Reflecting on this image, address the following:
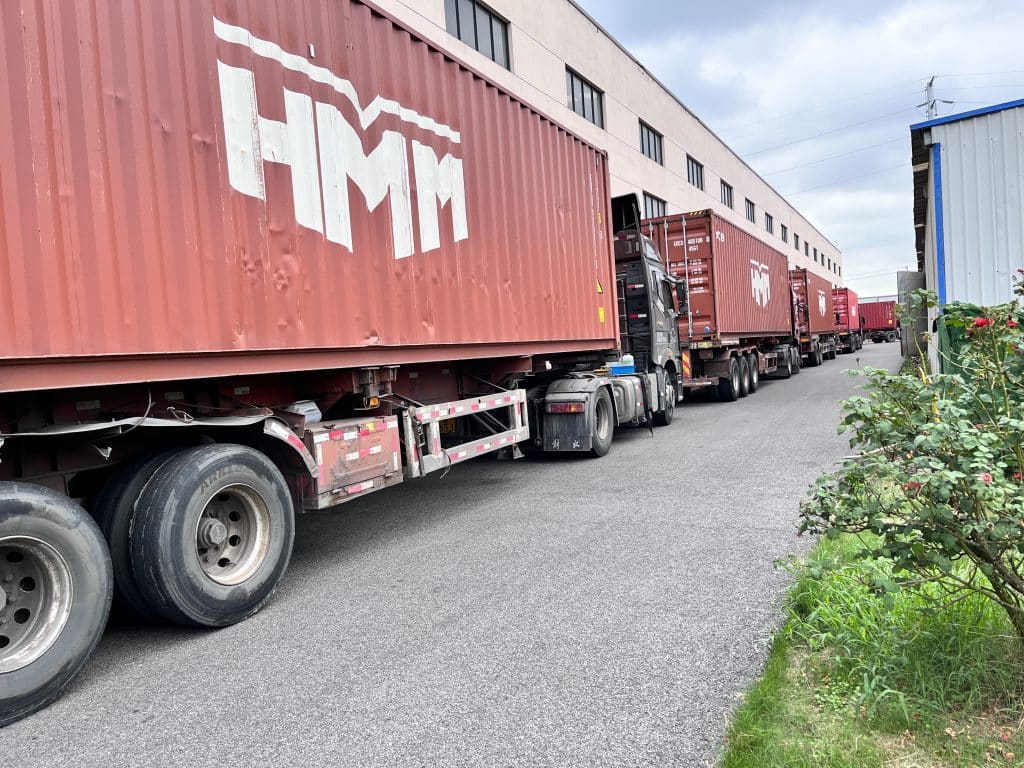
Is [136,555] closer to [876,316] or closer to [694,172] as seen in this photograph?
[694,172]

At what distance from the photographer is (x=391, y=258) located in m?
5.56

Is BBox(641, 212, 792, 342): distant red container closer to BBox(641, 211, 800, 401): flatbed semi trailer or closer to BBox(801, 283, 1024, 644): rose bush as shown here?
BBox(641, 211, 800, 401): flatbed semi trailer

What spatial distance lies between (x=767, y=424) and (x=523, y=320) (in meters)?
5.60

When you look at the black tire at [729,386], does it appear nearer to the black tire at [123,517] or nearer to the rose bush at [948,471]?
the rose bush at [948,471]

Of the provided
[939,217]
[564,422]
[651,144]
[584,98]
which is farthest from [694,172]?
[564,422]

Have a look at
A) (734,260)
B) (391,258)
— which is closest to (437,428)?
(391,258)

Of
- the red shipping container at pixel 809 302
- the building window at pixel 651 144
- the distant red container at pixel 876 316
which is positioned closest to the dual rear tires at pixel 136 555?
the red shipping container at pixel 809 302

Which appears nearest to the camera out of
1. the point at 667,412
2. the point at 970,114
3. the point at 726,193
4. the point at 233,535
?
the point at 233,535

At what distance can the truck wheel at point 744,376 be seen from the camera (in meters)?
16.9

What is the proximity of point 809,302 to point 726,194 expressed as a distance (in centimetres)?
1315

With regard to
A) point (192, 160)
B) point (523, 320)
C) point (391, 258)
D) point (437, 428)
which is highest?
point (192, 160)

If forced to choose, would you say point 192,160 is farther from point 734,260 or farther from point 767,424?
point 734,260

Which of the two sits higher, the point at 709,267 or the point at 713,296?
the point at 709,267

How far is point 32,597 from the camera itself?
3230 mm
